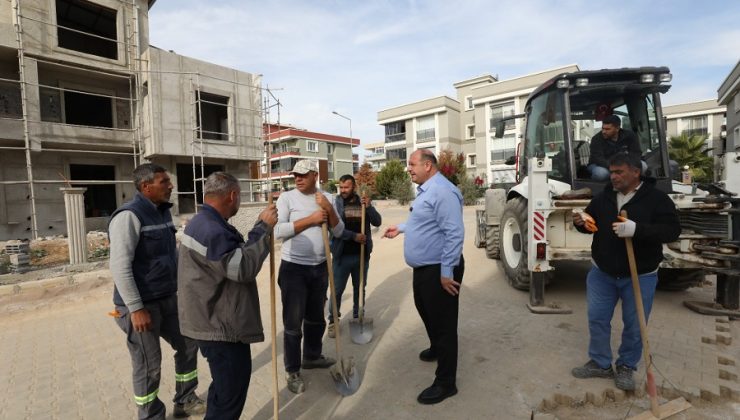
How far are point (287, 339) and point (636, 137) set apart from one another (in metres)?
4.76

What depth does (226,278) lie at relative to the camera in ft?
7.17

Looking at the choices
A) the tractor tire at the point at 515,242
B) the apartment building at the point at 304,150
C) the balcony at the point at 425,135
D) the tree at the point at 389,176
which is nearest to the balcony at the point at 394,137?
the balcony at the point at 425,135

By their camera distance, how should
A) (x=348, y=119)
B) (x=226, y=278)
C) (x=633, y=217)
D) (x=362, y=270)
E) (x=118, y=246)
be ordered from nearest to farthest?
1. (x=226, y=278)
2. (x=118, y=246)
3. (x=633, y=217)
4. (x=362, y=270)
5. (x=348, y=119)

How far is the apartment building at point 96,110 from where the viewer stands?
12484mm

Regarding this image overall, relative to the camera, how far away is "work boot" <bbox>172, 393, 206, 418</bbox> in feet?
9.70

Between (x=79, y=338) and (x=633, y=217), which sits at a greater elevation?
(x=633, y=217)

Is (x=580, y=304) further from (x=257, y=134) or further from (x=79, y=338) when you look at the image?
(x=257, y=134)

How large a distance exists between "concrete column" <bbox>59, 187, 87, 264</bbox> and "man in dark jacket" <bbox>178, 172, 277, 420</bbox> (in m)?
6.77

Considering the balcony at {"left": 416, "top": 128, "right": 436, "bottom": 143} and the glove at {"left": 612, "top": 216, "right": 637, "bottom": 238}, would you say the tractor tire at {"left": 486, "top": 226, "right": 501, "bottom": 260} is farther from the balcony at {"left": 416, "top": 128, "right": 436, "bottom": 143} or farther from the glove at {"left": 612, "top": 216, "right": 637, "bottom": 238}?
the balcony at {"left": 416, "top": 128, "right": 436, "bottom": 143}

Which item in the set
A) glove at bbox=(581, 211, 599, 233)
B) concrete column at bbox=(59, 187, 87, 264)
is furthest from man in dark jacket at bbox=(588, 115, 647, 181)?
concrete column at bbox=(59, 187, 87, 264)

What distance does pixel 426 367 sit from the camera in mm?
3605

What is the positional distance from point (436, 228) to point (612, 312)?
1.65 m

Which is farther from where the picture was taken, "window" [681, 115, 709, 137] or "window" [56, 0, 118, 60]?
"window" [681, 115, 709, 137]

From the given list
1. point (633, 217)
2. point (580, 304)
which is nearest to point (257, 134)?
point (580, 304)
